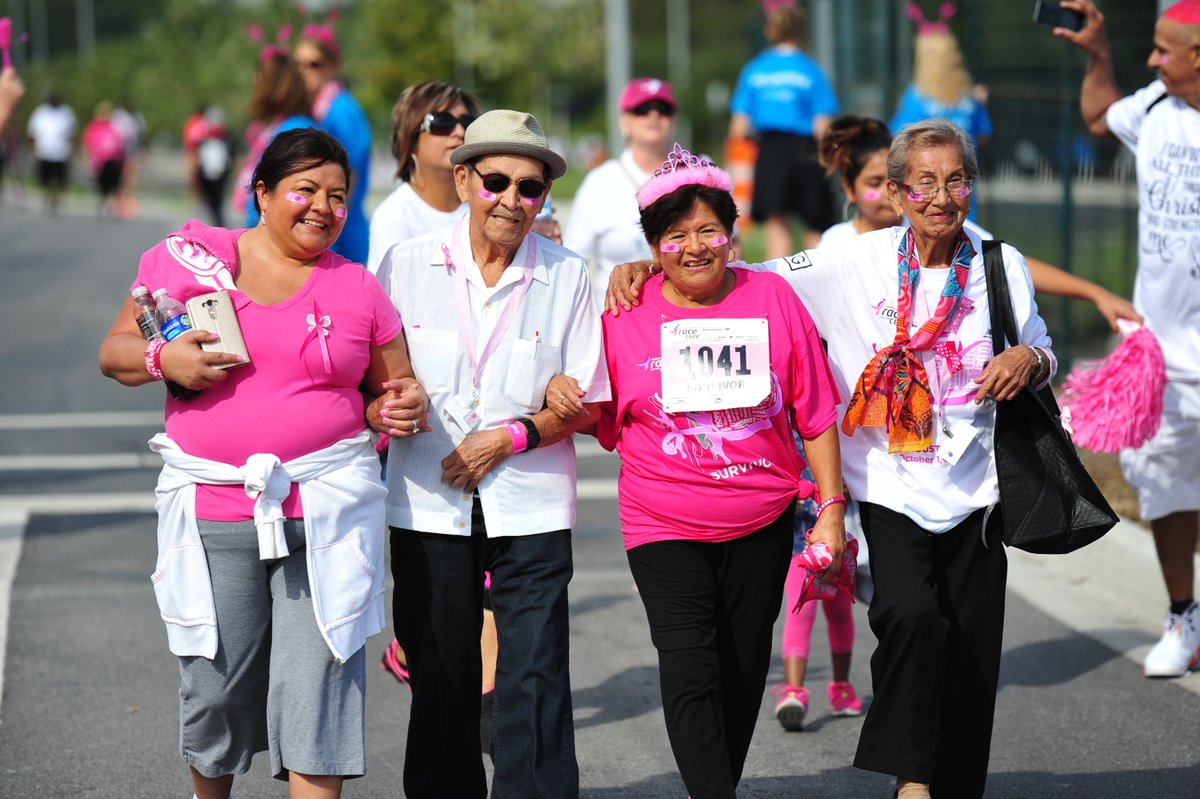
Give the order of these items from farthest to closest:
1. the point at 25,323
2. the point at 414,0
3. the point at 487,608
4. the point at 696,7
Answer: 1. the point at 696,7
2. the point at 414,0
3. the point at 25,323
4. the point at 487,608

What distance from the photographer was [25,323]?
56.1ft

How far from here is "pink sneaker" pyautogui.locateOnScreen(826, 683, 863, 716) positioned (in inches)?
232

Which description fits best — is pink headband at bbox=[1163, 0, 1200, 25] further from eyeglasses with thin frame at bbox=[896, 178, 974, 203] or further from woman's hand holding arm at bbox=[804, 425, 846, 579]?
woman's hand holding arm at bbox=[804, 425, 846, 579]

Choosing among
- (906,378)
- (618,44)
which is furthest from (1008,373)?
(618,44)

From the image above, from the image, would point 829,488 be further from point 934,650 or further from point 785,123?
point 785,123

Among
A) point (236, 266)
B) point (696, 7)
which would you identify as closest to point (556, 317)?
point (236, 266)

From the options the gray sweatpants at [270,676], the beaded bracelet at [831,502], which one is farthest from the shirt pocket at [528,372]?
the beaded bracelet at [831,502]

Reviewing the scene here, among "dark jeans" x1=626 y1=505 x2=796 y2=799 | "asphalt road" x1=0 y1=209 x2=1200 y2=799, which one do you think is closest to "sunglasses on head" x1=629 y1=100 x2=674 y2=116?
"asphalt road" x1=0 y1=209 x2=1200 y2=799

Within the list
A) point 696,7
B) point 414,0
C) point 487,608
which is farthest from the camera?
point 696,7

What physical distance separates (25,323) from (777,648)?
1228 cm

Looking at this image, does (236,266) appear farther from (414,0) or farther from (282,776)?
(414,0)

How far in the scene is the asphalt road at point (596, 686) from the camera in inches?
206

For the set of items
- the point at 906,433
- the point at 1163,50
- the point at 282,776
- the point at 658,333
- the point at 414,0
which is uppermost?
the point at 414,0

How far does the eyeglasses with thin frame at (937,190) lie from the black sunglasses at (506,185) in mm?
1016
